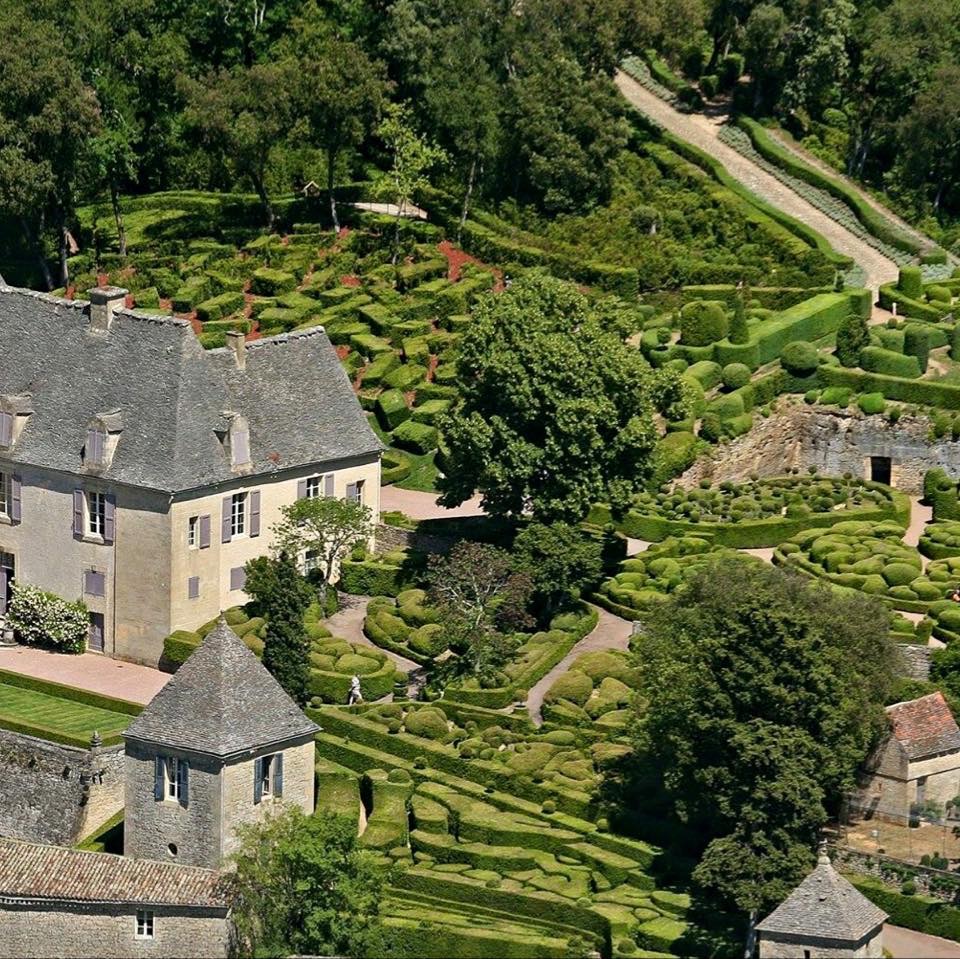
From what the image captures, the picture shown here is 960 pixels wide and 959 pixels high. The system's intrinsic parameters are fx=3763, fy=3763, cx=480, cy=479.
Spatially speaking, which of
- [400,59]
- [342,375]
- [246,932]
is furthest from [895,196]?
[246,932]

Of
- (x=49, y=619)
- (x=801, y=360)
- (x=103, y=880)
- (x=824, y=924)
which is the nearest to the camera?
(x=824, y=924)

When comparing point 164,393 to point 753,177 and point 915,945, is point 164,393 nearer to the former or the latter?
point 915,945

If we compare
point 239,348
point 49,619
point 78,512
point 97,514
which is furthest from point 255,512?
point 49,619

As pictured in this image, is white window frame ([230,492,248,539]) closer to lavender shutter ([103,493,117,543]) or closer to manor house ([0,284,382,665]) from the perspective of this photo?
manor house ([0,284,382,665])

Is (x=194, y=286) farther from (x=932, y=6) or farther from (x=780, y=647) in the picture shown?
(x=780, y=647)

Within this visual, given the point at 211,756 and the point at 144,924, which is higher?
the point at 211,756

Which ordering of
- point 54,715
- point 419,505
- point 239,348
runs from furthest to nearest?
point 419,505 → point 239,348 → point 54,715

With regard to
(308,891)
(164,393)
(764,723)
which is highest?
(164,393)
